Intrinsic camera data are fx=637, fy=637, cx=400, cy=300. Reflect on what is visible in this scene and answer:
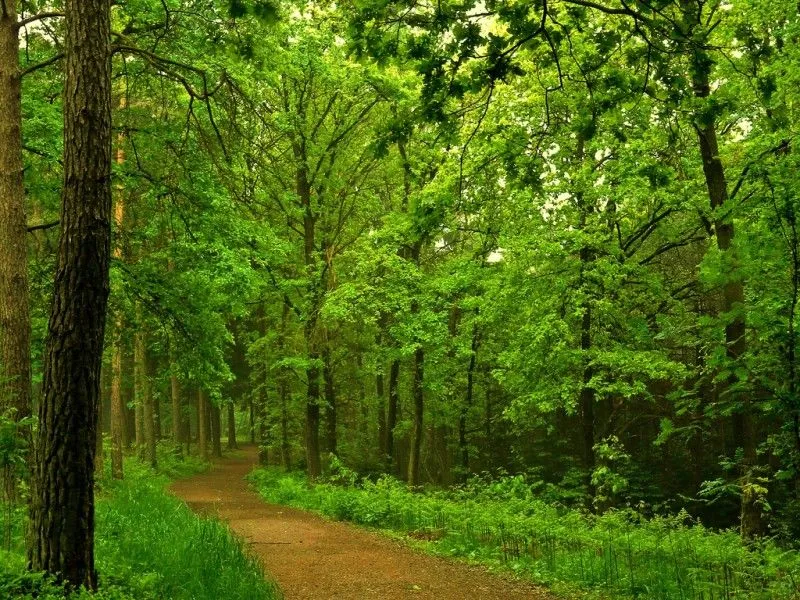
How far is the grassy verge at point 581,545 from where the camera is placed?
6638mm

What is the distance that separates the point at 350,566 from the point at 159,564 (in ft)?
11.1

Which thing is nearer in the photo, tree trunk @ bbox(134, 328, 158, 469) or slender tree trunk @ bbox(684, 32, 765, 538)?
slender tree trunk @ bbox(684, 32, 765, 538)

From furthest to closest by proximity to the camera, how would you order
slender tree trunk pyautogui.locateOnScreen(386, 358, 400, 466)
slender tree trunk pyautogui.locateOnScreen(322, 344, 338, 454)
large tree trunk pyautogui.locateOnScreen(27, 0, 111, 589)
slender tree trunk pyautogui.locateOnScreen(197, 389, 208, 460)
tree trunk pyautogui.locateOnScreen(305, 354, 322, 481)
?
slender tree trunk pyautogui.locateOnScreen(197, 389, 208, 460) → slender tree trunk pyautogui.locateOnScreen(386, 358, 400, 466) → slender tree trunk pyautogui.locateOnScreen(322, 344, 338, 454) → tree trunk pyautogui.locateOnScreen(305, 354, 322, 481) → large tree trunk pyautogui.locateOnScreen(27, 0, 111, 589)

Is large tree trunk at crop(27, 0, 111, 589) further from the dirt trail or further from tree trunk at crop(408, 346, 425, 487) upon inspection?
tree trunk at crop(408, 346, 425, 487)

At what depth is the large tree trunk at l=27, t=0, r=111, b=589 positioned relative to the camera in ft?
15.9

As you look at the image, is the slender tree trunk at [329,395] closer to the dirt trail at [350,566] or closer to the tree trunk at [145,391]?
the tree trunk at [145,391]

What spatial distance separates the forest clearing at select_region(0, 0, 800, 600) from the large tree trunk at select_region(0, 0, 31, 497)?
0.03 meters

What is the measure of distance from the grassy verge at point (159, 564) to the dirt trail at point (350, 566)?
1.09 m

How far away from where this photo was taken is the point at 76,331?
4.88m

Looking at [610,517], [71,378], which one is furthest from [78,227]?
[610,517]

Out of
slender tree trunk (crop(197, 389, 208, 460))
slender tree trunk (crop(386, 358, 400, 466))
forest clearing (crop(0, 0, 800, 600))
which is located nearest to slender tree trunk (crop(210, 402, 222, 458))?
slender tree trunk (crop(197, 389, 208, 460))

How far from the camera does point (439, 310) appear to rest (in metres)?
19.4

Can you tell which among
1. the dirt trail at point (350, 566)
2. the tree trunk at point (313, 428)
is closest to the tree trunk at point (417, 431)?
the tree trunk at point (313, 428)

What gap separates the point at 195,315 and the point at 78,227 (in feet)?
18.7
